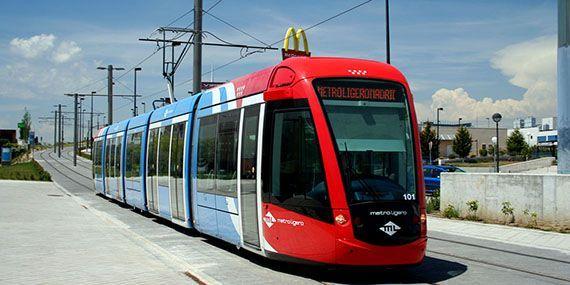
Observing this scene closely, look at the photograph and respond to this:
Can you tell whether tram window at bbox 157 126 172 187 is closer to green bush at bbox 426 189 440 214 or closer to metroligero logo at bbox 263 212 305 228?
metroligero logo at bbox 263 212 305 228

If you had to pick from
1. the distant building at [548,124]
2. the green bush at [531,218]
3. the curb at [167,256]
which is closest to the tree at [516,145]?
the distant building at [548,124]

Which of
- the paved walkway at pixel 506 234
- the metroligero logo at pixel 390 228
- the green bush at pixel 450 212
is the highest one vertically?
the metroligero logo at pixel 390 228

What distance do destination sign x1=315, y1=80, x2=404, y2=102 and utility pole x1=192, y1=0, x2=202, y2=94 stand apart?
14.3m

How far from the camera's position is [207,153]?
42.1 feet

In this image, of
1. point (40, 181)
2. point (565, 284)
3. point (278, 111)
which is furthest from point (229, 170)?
point (40, 181)

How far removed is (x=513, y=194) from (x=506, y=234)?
202 cm

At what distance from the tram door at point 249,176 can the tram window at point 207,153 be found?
64.8 inches

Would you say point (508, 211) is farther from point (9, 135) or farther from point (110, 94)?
point (9, 135)

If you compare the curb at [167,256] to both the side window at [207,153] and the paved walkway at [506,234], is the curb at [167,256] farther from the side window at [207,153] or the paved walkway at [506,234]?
the paved walkway at [506,234]

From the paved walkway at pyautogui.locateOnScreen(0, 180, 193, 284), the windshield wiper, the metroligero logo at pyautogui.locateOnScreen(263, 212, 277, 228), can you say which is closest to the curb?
the paved walkway at pyautogui.locateOnScreen(0, 180, 193, 284)

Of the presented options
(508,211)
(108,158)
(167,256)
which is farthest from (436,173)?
(167,256)

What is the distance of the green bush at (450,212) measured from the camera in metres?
19.3

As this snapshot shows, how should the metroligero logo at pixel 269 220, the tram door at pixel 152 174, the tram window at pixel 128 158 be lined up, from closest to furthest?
the metroligero logo at pixel 269 220 < the tram door at pixel 152 174 < the tram window at pixel 128 158

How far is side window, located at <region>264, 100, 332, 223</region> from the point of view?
8.96m
